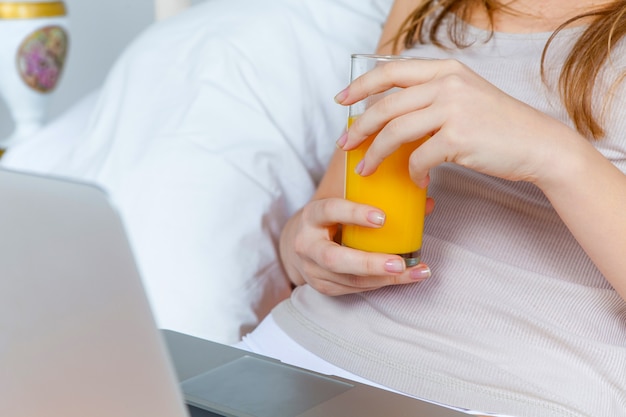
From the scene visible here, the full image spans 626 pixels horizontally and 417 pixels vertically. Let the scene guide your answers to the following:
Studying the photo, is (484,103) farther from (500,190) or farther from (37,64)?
(37,64)

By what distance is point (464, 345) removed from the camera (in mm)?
921

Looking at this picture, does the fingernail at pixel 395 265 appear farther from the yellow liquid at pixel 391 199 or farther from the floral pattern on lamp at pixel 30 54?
the floral pattern on lamp at pixel 30 54

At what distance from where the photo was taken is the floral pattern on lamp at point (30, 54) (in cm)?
211

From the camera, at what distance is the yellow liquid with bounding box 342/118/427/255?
0.90 m

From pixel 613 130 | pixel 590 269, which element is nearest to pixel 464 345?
pixel 590 269

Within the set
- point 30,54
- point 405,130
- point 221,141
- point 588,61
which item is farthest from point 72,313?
point 30,54

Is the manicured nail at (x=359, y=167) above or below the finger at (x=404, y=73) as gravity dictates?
below

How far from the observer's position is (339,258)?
3.04 feet

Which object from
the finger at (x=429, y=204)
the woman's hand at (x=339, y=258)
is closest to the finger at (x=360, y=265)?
the woman's hand at (x=339, y=258)

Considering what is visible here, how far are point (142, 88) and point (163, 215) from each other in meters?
0.29

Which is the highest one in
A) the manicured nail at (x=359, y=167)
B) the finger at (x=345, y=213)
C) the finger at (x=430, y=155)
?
the finger at (x=430, y=155)

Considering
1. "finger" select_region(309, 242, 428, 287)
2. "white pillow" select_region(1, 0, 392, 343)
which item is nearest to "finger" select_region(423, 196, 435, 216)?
"finger" select_region(309, 242, 428, 287)

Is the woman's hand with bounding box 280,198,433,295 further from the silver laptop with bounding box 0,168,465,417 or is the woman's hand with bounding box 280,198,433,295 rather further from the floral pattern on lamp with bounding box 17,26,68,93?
the floral pattern on lamp with bounding box 17,26,68,93

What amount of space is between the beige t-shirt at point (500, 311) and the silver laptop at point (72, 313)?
0.51m
